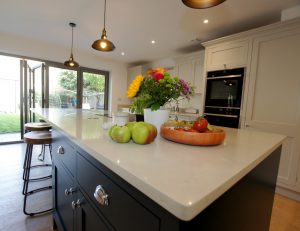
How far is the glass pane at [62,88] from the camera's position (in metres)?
4.47

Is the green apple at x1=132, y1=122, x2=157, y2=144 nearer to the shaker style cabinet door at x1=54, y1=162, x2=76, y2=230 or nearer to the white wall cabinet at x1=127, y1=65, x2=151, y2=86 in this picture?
the shaker style cabinet door at x1=54, y1=162, x2=76, y2=230

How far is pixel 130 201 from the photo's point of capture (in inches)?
20.4

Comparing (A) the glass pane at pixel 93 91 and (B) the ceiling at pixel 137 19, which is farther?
(A) the glass pane at pixel 93 91

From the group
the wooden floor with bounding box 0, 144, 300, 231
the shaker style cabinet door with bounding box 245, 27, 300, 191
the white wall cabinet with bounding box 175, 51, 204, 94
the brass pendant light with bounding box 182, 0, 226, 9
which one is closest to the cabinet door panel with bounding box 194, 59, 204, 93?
the white wall cabinet with bounding box 175, 51, 204, 94

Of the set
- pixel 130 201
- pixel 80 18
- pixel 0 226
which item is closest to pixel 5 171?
pixel 0 226

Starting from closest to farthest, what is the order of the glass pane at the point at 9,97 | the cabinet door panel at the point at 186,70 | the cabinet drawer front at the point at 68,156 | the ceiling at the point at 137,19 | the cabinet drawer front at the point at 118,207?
the cabinet drawer front at the point at 118,207
the cabinet drawer front at the point at 68,156
the ceiling at the point at 137,19
the cabinet door panel at the point at 186,70
the glass pane at the point at 9,97

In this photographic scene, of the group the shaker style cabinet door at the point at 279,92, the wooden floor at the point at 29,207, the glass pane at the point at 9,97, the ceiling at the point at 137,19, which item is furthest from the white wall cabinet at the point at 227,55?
the glass pane at the point at 9,97

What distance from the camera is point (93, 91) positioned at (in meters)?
5.28

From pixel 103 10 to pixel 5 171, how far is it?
2843 millimetres

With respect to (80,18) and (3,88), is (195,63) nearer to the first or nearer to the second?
(80,18)

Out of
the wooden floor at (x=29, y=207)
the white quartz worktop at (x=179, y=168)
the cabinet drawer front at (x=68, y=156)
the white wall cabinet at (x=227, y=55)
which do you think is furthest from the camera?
the white wall cabinet at (x=227, y=55)

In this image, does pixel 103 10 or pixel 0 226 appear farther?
pixel 103 10

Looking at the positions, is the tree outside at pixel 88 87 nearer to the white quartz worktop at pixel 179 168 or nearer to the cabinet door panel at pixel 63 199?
the cabinet door panel at pixel 63 199

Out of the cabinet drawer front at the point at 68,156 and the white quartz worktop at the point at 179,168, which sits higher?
the white quartz worktop at the point at 179,168
